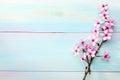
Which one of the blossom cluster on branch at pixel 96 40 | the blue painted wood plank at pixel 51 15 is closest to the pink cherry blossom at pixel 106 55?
the blossom cluster on branch at pixel 96 40

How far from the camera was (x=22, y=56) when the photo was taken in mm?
1360

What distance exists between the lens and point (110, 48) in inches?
53.4

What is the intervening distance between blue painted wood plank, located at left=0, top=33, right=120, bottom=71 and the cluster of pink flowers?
2 centimetres

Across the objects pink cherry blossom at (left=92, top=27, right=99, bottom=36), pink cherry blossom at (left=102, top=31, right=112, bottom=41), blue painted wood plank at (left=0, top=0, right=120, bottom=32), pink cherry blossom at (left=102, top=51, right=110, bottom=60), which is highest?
blue painted wood plank at (left=0, top=0, right=120, bottom=32)

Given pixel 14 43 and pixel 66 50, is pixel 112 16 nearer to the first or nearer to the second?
pixel 66 50

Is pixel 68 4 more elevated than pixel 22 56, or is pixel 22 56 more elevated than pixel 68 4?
pixel 68 4

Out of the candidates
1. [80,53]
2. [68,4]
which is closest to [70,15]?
[68,4]

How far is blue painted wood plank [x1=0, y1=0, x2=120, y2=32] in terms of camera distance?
1.34m

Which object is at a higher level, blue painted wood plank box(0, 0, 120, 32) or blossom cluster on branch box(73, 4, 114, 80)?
blue painted wood plank box(0, 0, 120, 32)

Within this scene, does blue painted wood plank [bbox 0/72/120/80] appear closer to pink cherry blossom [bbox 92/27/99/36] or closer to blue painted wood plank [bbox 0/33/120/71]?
blue painted wood plank [bbox 0/33/120/71]

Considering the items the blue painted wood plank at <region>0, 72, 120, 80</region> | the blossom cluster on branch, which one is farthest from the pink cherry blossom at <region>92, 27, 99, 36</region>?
the blue painted wood plank at <region>0, 72, 120, 80</region>

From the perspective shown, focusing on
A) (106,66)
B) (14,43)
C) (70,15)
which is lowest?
(106,66)

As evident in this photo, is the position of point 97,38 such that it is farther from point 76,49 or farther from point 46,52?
point 46,52

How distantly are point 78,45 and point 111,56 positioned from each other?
14cm
